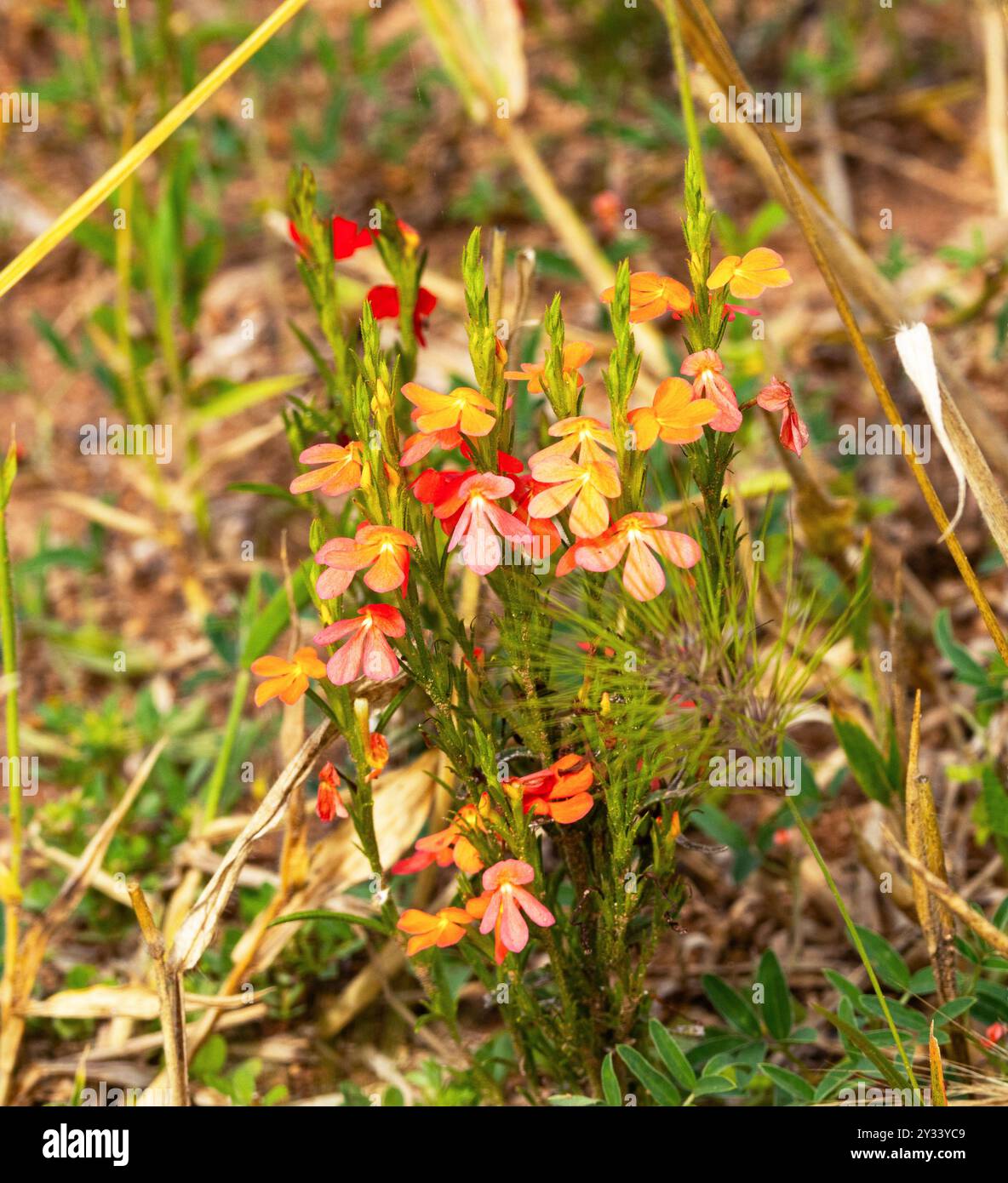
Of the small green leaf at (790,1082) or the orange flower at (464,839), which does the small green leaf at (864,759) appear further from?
the orange flower at (464,839)

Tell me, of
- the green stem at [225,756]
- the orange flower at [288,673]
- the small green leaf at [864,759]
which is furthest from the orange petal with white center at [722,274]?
the green stem at [225,756]

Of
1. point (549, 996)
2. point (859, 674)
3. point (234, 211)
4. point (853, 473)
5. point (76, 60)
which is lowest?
point (549, 996)

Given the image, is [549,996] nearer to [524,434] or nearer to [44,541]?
[524,434]

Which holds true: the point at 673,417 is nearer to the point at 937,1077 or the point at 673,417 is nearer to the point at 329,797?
the point at 329,797

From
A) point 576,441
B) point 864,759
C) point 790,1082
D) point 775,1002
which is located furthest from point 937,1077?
point 576,441

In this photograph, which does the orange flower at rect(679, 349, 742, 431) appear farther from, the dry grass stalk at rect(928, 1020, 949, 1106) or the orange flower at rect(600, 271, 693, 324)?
the dry grass stalk at rect(928, 1020, 949, 1106)

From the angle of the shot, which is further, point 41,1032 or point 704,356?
point 41,1032
